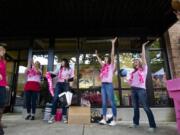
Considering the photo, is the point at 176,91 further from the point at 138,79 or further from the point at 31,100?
the point at 31,100

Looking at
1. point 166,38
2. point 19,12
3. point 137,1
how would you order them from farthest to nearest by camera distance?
point 166,38 → point 19,12 → point 137,1

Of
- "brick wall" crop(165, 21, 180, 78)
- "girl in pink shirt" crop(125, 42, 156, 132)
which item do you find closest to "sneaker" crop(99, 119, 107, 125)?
"girl in pink shirt" crop(125, 42, 156, 132)

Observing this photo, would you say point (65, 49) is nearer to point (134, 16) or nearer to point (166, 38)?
point (134, 16)

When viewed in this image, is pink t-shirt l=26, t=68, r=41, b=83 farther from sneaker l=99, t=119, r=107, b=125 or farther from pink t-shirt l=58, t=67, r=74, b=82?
sneaker l=99, t=119, r=107, b=125

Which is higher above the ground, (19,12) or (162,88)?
(19,12)

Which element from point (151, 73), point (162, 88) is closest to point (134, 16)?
point (151, 73)

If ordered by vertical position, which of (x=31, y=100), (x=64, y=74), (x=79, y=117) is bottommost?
(x=79, y=117)

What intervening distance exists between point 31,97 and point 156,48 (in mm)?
4282

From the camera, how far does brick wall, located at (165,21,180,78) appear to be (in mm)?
7246

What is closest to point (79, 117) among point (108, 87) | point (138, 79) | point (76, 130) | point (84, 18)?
point (76, 130)

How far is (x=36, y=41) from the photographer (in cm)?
800

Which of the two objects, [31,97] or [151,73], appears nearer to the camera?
[31,97]

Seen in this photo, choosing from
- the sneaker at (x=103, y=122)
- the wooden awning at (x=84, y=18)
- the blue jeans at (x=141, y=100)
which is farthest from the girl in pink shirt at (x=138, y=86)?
the wooden awning at (x=84, y=18)

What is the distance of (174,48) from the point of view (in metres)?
7.43
